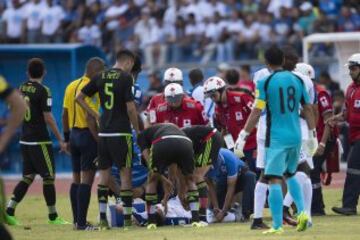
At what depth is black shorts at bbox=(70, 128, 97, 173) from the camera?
17422mm

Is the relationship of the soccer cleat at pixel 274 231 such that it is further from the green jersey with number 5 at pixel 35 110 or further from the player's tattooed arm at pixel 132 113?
the green jersey with number 5 at pixel 35 110

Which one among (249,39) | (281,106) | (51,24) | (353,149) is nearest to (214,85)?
(353,149)

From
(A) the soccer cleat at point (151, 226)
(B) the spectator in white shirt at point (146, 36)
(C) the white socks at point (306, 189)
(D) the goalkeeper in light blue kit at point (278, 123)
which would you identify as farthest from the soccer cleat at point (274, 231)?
(B) the spectator in white shirt at point (146, 36)

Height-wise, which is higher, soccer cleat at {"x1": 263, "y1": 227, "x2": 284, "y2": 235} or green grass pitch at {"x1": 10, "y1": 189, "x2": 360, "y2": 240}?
soccer cleat at {"x1": 263, "y1": 227, "x2": 284, "y2": 235}

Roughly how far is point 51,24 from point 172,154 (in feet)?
63.8

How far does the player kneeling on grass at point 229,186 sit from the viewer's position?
18031 millimetres

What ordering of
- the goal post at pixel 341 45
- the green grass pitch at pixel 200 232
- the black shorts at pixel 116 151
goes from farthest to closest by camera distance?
the goal post at pixel 341 45, the black shorts at pixel 116 151, the green grass pitch at pixel 200 232

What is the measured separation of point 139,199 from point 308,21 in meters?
15.6

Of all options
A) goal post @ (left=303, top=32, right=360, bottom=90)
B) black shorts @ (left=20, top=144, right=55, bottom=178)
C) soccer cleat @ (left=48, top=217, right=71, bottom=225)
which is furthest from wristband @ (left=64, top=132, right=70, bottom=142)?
goal post @ (left=303, top=32, right=360, bottom=90)

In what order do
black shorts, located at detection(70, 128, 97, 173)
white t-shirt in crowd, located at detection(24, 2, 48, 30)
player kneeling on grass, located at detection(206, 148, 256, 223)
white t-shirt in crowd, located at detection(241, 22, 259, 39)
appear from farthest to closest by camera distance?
white t-shirt in crowd, located at detection(24, 2, 48, 30) < white t-shirt in crowd, located at detection(241, 22, 259, 39) < player kneeling on grass, located at detection(206, 148, 256, 223) < black shorts, located at detection(70, 128, 97, 173)

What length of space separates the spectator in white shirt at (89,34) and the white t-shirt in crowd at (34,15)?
123 centimetres

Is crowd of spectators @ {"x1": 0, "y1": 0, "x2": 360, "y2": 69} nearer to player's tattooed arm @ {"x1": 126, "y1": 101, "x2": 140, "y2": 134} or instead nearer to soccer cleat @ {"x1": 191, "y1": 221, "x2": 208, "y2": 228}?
soccer cleat @ {"x1": 191, "y1": 221, "x2": 208, "y2": 228}

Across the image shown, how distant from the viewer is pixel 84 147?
1758cm

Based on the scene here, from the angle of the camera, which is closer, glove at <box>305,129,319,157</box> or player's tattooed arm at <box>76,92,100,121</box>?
glove at <box>305,129,319,157</box>
